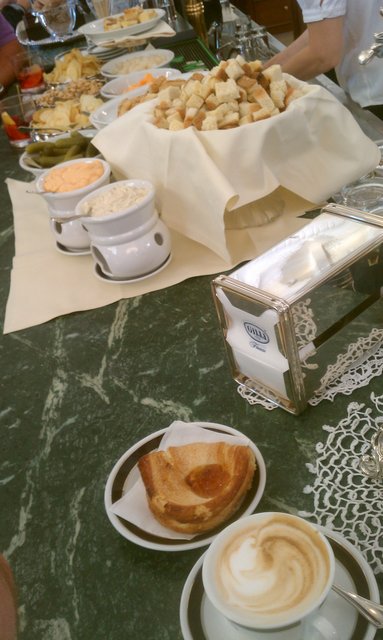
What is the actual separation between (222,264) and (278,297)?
50cm

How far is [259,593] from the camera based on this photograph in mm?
521

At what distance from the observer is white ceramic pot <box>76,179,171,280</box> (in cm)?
113

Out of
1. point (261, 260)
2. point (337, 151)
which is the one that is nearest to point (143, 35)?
point (337, 151)

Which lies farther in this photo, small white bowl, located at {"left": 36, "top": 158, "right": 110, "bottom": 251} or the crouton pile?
small white bowl, located at {"left": 36, "top": 158, "right": 110, "bottom": 251}

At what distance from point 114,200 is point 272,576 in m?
0.80

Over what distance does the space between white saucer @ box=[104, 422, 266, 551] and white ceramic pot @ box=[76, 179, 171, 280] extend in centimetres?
48

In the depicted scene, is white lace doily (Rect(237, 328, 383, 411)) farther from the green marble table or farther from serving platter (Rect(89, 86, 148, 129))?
serving platter (Rect(89, 86, 148, 129))

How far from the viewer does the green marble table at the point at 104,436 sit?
0.66 m

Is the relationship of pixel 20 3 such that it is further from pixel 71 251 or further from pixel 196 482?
pixel 196 482

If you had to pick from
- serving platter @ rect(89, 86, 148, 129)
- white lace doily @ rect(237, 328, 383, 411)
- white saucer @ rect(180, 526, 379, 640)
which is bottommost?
white lace doily @ rect(237, 328, 383, 411)

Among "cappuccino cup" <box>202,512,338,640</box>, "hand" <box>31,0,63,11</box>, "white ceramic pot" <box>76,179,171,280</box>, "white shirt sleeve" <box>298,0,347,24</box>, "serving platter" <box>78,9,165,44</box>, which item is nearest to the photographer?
"cappuccino cup" <box>202,512,338,640</box>

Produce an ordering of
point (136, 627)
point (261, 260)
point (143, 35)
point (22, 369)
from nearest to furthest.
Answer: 1. point (136, 627)
2. point (261, 260)
3. point (22, 369)
4. point (143, 35)

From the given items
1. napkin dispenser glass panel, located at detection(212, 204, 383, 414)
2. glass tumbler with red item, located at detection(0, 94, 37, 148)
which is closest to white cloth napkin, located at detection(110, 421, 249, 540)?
napkin dispenser glass panel, located at detection(212, 204, 383, 414)

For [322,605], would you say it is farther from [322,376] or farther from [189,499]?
[322,376]
